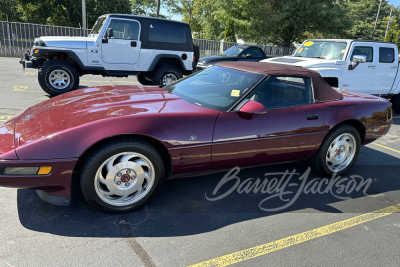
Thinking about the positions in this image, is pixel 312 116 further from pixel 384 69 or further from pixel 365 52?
pixel 384 69

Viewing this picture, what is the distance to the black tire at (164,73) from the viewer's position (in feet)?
28.6

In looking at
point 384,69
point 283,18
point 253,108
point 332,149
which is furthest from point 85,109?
point 283,18

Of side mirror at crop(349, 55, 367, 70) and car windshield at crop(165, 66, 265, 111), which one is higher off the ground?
side mirror at crop(349, 55, 367, 70)

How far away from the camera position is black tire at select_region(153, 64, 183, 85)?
28.6ft

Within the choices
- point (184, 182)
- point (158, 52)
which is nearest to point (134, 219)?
point (184, 182)

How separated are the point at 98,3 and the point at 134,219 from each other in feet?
106

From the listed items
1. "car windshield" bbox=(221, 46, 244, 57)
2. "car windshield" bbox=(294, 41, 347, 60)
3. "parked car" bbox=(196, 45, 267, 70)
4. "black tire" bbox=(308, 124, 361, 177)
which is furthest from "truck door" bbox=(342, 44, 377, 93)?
"car windshield" bbox=(221, 46, 244, 57)

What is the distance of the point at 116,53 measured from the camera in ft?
26.7

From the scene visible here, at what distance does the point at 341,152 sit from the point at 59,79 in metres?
6.71

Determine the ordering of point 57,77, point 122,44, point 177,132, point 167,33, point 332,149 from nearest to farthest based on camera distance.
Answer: point 177,132 → point 332,149 → point 57,77 → point 122,44 → point 167,33

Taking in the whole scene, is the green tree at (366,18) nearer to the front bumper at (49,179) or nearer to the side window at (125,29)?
the side window at (125,29)

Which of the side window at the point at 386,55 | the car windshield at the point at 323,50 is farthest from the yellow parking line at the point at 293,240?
the side window at the point at 386,55

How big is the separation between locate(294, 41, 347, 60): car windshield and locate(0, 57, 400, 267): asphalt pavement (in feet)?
16.3

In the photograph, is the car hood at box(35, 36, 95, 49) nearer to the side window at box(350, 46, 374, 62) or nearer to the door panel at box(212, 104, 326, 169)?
the door panel at box(212, 104, 326, 169)
